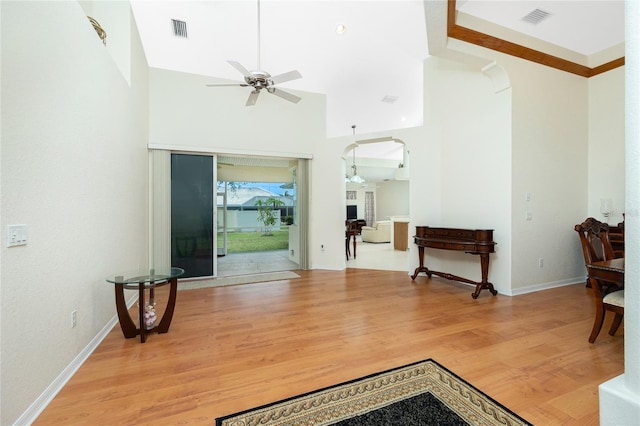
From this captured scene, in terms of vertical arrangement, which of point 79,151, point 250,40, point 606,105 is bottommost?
point 79,151

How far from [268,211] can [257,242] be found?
145cm

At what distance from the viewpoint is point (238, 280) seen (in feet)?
15.5

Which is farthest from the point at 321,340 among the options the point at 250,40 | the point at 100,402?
the point at 250,40

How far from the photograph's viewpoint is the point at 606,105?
13.6 ft

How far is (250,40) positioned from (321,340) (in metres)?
4.31

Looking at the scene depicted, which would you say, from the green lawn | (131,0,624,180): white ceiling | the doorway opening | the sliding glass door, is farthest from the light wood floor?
the green lawn

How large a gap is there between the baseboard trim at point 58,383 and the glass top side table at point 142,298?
0.73 ft

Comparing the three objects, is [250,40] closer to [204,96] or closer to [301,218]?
[204,96]

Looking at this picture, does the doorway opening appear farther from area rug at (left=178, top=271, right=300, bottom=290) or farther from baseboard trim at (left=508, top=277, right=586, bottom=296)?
baseboard trim at (left=508, top=277, right=586, bottom=296)

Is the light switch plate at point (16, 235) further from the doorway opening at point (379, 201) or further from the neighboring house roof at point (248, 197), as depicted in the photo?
the neighboring house roof at point (248, 197)

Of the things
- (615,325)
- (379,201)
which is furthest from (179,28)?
(379,201)

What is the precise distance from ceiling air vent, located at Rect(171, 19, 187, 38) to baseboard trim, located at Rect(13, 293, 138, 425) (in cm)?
387

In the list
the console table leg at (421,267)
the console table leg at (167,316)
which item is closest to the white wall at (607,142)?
the console table leg at (421,267)

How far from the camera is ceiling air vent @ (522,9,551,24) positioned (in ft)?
11.0
